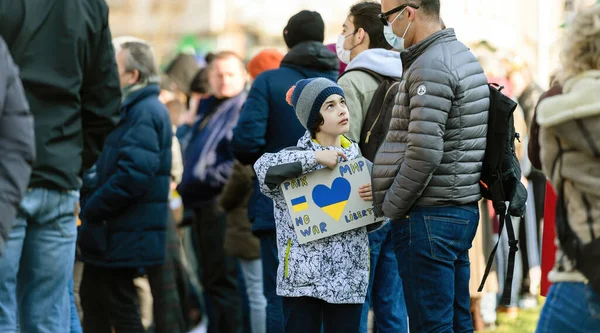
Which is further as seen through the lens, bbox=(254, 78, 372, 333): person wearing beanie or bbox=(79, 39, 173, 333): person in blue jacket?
bbox=(79, 39, 173, 333): person in blue jacket

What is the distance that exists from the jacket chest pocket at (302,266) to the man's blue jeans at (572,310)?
1.53 meters

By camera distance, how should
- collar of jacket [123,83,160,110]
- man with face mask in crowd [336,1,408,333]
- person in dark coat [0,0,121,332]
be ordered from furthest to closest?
collar of jacket [123,83,160,110]
man with face mask in crowd [336,1,408,333]
person in dark coat [0,0,121,332]

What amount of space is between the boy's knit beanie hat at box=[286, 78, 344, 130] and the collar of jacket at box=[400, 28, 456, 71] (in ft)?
1.31

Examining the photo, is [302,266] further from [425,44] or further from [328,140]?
[425,44]

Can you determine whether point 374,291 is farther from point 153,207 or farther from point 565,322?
point 565,322

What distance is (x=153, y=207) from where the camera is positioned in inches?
279

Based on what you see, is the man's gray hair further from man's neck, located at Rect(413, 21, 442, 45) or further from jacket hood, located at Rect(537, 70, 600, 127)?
jacket hood, located at Rect(537, 70, 600, 127)

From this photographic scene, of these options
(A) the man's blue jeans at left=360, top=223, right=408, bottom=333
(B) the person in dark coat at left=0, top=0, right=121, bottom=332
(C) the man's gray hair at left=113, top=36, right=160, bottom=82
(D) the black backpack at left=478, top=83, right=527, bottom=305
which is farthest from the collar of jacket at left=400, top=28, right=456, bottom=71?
(C) the man's gray hair at left=113, top=36, right=160, bottom=82

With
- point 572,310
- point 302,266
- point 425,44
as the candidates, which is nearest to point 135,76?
point 302,266

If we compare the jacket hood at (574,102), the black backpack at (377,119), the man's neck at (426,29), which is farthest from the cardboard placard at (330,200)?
the jacket hood at (574,102)

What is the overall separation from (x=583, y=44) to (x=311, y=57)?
3.00 meters

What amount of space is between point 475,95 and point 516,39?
93.4 ft

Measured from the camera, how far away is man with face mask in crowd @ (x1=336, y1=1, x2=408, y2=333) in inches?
236

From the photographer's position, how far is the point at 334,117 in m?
5.39
